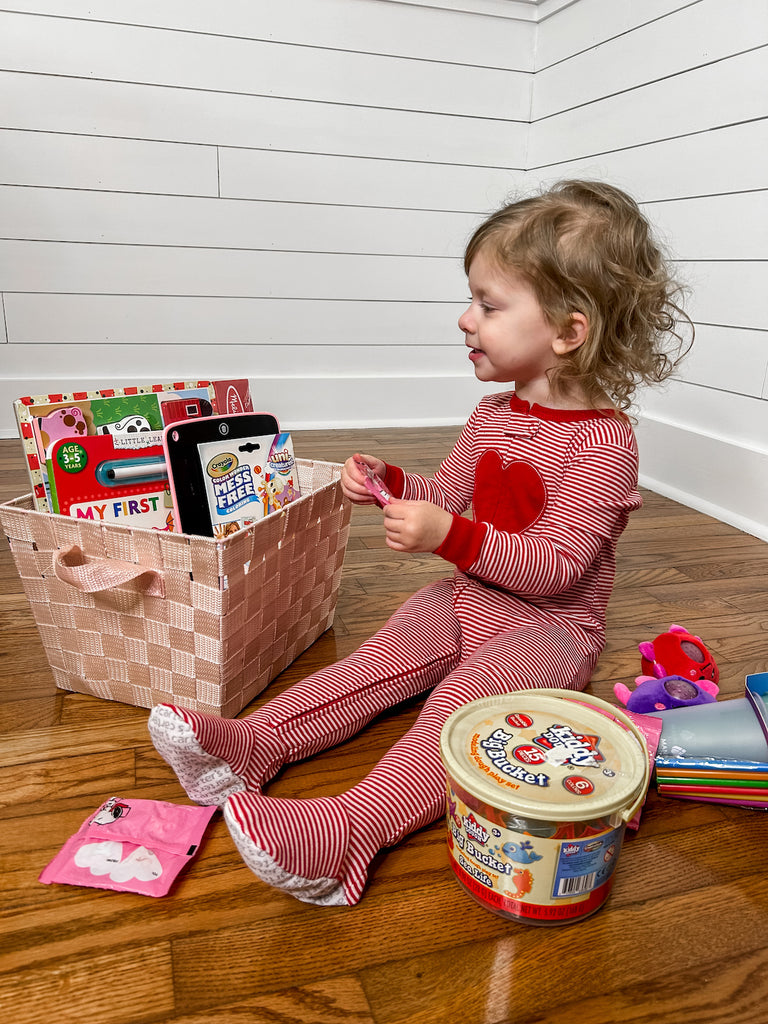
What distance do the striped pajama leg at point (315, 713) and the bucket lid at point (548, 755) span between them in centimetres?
19

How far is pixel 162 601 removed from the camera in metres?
0.82

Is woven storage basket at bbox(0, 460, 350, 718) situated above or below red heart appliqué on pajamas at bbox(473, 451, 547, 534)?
below

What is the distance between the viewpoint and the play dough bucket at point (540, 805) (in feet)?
1.92

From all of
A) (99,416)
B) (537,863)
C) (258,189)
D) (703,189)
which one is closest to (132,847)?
(537,863)

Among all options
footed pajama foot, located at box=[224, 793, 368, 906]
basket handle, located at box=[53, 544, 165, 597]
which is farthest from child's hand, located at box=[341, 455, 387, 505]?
footed pajama foot, located at box=[224, 793, 368, 906]

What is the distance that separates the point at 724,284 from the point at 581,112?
2.44 ft

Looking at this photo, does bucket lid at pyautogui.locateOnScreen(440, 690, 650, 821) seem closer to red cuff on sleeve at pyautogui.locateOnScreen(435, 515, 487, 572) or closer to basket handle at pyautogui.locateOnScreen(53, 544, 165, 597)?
red cuff on sleeve at pyautogui.locateOnScreen(435, 515, 487, 572)

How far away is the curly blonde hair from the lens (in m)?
0.86

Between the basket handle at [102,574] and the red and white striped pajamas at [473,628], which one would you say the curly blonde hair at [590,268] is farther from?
the basket handle at [102,574]

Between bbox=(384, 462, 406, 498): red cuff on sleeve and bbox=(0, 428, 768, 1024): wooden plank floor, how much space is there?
0.28 metres

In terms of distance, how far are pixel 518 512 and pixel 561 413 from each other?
0.12 m

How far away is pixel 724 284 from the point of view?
1620 millimetres

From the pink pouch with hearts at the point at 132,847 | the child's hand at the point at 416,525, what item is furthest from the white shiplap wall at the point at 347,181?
the pink pouch with hearts at the point at 132,847

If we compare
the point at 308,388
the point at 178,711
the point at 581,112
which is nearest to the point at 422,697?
the point at 178,711
